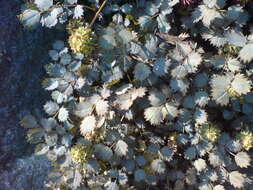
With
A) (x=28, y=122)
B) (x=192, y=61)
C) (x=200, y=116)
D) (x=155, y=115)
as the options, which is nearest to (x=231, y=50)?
(x=192, y=61)

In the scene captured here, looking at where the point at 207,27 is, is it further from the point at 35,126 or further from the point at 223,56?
the point at 35,126

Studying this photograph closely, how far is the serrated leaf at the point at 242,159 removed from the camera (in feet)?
5.57

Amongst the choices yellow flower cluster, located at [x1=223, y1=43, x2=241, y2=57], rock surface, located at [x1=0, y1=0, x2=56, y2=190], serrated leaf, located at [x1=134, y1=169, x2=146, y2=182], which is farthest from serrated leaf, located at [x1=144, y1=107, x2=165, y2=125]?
rock surface, located at [x1=0, y1=0, x2=56, y2=190]

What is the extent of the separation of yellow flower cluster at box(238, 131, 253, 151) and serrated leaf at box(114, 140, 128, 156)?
1.54 feet

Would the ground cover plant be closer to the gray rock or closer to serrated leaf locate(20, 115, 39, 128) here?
serrated leaf locate(20, 115, 39, 128)

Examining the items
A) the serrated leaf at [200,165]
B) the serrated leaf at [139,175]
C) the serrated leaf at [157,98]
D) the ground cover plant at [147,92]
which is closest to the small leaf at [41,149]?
the ground cover plant at [147,92]

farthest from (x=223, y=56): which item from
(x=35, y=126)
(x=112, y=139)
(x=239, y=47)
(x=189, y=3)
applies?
(x=35, y=126)

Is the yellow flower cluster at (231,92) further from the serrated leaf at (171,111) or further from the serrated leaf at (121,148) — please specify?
the serrated leaf at (121,148)

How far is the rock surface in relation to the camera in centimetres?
188

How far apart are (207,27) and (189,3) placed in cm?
12

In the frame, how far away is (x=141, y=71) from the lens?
160cm

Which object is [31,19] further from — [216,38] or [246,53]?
[246,53]

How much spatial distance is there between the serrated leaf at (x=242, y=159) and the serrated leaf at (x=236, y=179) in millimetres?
55

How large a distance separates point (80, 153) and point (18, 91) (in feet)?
1.54
